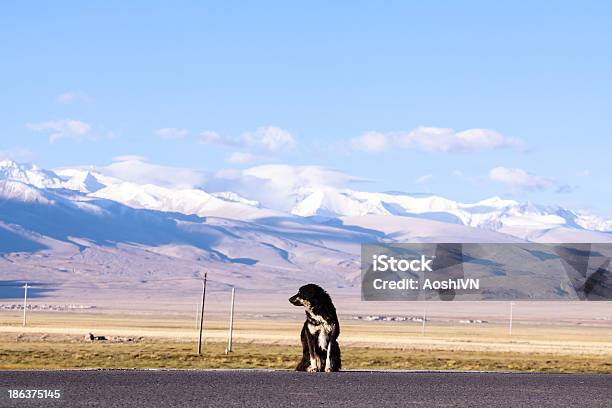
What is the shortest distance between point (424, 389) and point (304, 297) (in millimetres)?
4760

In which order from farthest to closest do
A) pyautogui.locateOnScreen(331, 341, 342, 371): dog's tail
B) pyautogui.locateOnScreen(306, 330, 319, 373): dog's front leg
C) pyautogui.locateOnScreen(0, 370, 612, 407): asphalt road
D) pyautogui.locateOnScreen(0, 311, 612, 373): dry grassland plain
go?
1. pyautogui.locateOnScreen(0, 311, 612, 373): dry grassland plain
2. pyautogui.locateOnScreen(331, 341, 342, 371): dog's tail
3. pyautogui.locateOnScreen(306, 330, 319, 373): dog's front leg
4. pyautogui.locateOnScreen(0, 370, 612, 407): asphalt road

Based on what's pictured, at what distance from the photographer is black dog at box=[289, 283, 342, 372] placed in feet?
70.5

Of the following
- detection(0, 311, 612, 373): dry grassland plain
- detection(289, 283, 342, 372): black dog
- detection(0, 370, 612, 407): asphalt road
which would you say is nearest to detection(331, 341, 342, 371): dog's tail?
detection(289, 283, 342, 372): black dog

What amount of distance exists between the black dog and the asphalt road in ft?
3.79

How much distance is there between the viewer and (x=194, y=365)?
3092 cm

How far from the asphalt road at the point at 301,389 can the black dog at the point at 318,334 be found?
1156 mm

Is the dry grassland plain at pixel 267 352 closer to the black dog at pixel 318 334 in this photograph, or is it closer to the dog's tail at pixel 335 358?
the black dog at pixel 318 334

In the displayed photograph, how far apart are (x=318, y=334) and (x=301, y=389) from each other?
15.4 ft

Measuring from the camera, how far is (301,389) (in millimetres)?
17094

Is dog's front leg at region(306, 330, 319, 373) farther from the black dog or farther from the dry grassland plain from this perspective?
the dry grassland plain

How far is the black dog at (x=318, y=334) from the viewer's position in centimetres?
2150

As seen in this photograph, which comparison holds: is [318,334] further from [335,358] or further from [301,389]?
[301,389]

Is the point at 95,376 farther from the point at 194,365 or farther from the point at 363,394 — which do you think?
the point at 194,365

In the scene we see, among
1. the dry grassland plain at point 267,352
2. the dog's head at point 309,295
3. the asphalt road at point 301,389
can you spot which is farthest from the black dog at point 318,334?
the dry grassland plain at point 267,352
